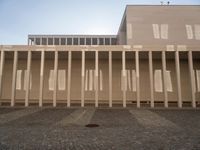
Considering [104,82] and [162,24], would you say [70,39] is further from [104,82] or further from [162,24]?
[104,82]

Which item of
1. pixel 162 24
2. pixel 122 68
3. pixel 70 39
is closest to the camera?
pixel 122 68

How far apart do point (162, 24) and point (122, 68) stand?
10.8 m

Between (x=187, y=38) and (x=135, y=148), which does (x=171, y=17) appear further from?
(x=135, y=148)

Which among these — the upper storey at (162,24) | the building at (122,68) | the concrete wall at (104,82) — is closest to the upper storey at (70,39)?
the building at (122,68)

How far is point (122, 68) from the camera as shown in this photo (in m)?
16.3

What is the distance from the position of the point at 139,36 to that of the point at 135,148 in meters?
19.9

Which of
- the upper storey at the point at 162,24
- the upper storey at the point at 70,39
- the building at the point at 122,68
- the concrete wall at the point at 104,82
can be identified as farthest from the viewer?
the upper storey at the point at 70,39

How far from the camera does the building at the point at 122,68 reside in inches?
575

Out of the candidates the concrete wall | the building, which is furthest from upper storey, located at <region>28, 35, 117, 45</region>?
the concrete wall

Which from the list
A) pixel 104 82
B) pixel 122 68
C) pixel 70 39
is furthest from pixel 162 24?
pixel 70 39

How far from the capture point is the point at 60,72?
62.4 ft

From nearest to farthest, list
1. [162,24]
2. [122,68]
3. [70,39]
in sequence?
[122,68] < [162,24] < [70,39]

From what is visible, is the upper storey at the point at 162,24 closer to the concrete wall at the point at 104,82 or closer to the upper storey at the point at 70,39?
the concrete wall at the point at 104,82

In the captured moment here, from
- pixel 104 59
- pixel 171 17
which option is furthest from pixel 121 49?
pixel 171 17
